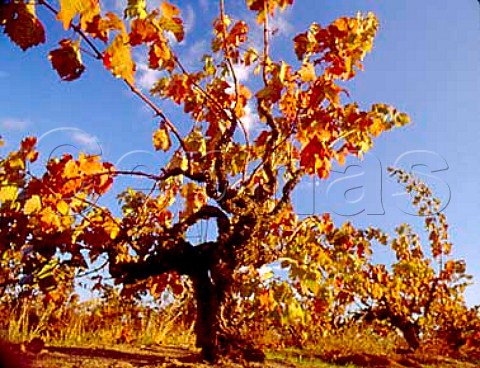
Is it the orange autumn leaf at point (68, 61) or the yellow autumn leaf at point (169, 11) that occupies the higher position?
the yellow autumn leaf at point (169, 11)

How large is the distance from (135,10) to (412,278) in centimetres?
907

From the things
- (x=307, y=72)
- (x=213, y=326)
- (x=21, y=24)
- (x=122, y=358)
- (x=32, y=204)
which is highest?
(x=307, y=72)

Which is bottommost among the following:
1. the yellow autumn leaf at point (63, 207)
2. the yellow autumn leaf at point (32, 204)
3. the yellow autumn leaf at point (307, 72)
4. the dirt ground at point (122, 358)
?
the dirt ground at point (122, 358)

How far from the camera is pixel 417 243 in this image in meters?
11.5

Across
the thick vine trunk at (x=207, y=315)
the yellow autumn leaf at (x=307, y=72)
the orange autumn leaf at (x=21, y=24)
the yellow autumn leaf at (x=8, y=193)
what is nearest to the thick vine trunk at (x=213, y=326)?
the thick vine trunk at (x=207, y=315)

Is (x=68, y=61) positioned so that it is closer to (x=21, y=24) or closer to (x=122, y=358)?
(x=21, y=24)

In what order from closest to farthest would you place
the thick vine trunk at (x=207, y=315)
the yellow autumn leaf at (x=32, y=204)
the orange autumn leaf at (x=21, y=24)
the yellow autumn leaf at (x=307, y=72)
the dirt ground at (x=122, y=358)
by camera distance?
the orange autumn leaf at (x=21, y=24) < the dirt ground at (x=122, y=358) < the yellow autumn leaf at (x=32, y=204) < the thick vine trunk at (x=207, y=315) < the yellow autumn leaf at (x=307, y=72)

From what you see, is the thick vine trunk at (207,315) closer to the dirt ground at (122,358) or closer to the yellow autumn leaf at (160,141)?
the dirt ground at (122,358)

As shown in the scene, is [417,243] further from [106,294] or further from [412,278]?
[106,294]

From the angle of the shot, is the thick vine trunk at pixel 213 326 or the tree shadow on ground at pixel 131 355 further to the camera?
the tree shadow on ground at pixel 131 355

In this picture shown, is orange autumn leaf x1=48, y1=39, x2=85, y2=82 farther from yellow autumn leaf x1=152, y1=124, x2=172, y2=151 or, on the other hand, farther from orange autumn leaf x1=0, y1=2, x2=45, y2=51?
yellow autumn leaf x1=152, y1=124, x2=172, y2=151

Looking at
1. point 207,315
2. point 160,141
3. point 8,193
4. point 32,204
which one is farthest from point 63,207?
point 207,315

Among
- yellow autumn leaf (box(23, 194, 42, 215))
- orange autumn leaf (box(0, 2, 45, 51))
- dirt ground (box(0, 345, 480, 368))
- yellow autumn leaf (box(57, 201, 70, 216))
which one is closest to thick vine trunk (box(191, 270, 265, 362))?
dirt ground (box(0, 345, 480, 368))

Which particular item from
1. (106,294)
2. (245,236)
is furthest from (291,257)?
(106,294)
